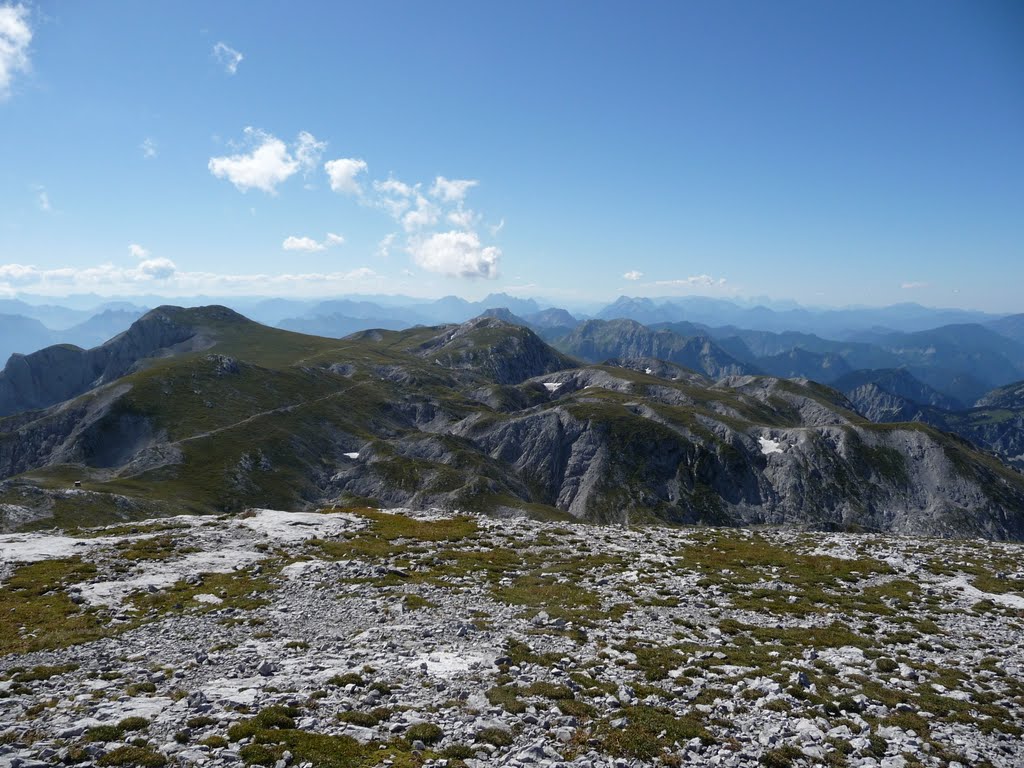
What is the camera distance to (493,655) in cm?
2144

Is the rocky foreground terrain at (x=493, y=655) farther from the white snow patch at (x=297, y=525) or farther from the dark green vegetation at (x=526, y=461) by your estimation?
the dark green vegetation at (x=526, y=461)

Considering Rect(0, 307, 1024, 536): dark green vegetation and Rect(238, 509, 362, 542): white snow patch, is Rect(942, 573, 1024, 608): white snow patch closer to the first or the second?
Rect(238, 509, 362, 542): white snow patch

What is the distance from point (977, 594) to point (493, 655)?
3165 cm

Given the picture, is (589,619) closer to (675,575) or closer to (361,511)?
(675,575)

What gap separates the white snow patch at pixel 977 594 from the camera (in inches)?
1208

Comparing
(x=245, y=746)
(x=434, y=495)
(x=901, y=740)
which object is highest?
(x=245, y=746)

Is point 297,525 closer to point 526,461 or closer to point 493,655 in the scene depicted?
point 493,655

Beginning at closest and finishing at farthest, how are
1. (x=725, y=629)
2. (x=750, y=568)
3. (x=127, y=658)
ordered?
(x=127, y=658), (x=725, y=629), (x=750, y=568)

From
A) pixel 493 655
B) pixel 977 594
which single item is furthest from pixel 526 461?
pixel 493 655

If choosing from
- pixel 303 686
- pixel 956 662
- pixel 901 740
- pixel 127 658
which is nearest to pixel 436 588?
pixel 303 686

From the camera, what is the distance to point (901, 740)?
1628 centimetres

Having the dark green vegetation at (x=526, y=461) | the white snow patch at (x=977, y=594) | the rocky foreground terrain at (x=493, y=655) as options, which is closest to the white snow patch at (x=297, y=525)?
the rocky foreground terrain at (x=493, y=655)

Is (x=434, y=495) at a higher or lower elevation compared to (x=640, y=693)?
lower

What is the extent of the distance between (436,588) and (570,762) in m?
17.3
